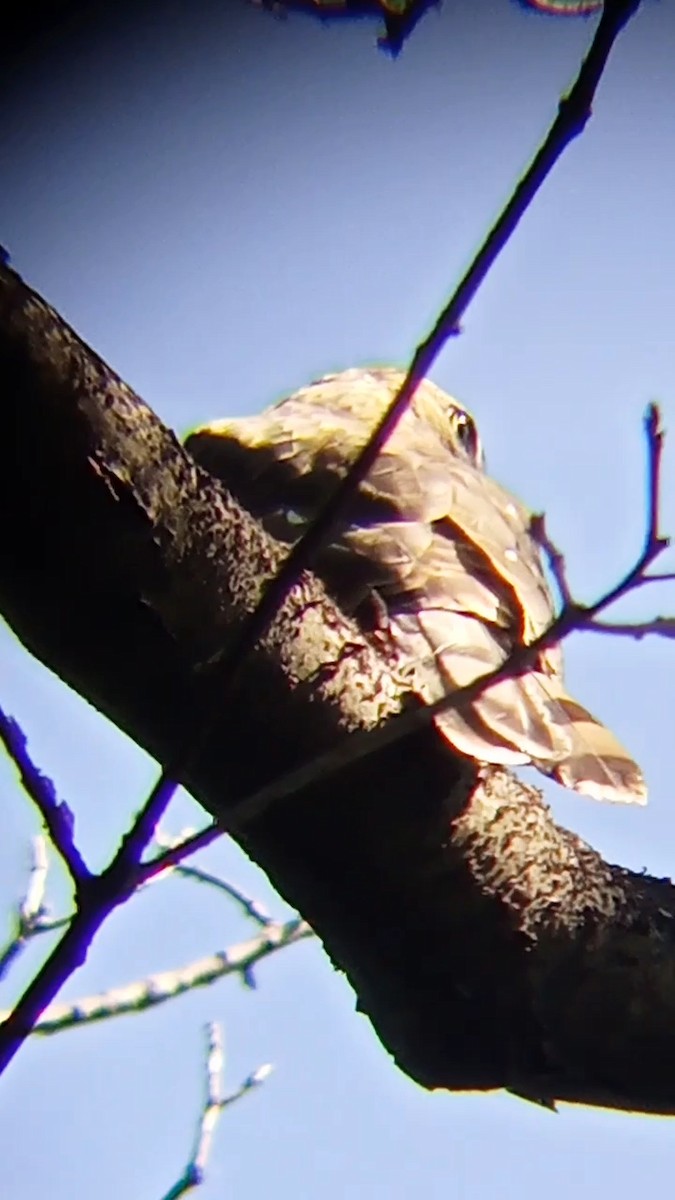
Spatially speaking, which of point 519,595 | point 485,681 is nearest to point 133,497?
point 485,681

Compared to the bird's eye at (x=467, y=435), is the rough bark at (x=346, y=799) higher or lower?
lower

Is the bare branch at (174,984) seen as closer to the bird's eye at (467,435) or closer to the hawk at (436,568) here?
the hawk at (436,568)

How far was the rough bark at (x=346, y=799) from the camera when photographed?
5.54 ft

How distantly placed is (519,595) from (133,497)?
1474 mm

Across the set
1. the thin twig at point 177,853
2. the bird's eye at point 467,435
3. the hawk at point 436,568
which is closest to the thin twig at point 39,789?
the thin twig at point 177,853

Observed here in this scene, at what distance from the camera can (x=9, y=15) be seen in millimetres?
2371

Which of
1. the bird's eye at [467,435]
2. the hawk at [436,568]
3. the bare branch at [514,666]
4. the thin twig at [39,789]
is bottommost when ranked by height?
the thin twig at [39,789]

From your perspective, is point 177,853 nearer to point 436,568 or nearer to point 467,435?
point 436,568

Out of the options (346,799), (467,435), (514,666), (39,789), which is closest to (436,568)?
(346,799)

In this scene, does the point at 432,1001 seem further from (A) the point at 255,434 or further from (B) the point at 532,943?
(A) the point at 255,434

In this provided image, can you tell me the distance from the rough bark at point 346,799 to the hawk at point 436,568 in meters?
0.17

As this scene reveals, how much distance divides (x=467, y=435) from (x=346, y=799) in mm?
3625

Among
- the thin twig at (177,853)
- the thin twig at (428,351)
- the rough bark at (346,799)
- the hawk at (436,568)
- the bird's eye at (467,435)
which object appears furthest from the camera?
the bird's eye at (467,435)

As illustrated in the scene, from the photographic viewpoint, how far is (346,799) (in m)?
1.90
